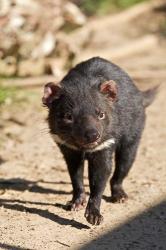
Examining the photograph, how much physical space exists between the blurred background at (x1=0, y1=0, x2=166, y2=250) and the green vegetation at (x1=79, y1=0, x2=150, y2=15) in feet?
0.13

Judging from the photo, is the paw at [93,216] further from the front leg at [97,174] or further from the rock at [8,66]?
the rock at [8,66]

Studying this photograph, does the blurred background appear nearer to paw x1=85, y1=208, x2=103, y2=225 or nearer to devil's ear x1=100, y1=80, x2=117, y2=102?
paw x1=85, y1=208, x2=103, y2=225

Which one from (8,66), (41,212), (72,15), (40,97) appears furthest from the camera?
(72,15)

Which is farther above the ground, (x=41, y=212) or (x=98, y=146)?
(x=98, y=146)

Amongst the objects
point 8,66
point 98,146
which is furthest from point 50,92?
point 8,66

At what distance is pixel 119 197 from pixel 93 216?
72 cm

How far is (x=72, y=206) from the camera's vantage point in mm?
6188

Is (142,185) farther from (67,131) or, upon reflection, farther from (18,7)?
(18,7)

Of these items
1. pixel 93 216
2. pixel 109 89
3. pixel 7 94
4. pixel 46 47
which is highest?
pixel 109 89

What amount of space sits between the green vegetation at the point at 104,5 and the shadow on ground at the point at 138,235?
10447 mm

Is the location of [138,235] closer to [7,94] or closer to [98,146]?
[98,146]

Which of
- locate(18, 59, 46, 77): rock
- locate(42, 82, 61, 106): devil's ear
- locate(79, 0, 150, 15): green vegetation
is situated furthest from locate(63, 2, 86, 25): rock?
locate(42, 82, 61, 106): devil's ear

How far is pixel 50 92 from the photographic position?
5.87 meters

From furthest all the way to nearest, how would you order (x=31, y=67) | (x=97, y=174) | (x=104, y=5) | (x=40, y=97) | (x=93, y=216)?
1. (x=104, y=5)
2. (x=31, y=67)
3. (x=40, y=97)
4. (x=97, y=174)
5. (x=93, y=216)
